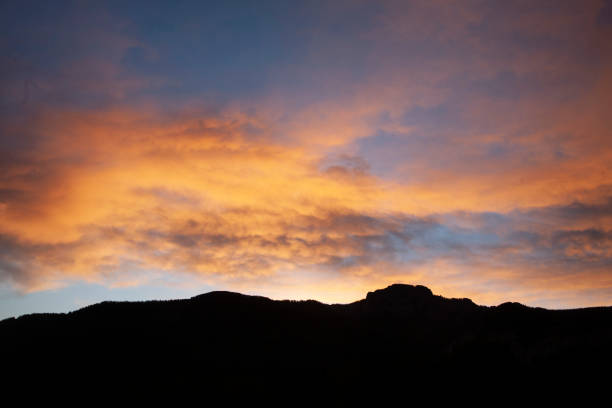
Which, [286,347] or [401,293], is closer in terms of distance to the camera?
[286,347]

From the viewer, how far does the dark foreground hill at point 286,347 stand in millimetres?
32312

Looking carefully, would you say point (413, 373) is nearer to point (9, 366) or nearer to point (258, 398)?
point (258, 398)

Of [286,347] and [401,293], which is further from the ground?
[401,293]

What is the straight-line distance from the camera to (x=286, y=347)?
42.6m

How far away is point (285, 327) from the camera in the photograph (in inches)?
1903

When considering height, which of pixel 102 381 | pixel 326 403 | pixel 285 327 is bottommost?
pixel 326 403

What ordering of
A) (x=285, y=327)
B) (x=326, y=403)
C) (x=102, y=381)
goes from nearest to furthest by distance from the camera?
1. (x=326, y=403)
2. (x=102, y=381)
3. (x=285, y=327)

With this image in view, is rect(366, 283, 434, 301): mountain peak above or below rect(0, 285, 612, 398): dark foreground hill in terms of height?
above

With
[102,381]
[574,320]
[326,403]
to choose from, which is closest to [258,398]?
[326,403]

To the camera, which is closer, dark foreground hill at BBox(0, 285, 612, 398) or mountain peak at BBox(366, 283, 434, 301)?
dark foreground hill at BBox(0, 285, 612, 398)

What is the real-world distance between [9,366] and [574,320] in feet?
185

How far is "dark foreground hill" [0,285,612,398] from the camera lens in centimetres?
3231

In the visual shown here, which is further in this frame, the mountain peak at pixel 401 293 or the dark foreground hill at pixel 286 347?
the mountain peak at pixel 401 293

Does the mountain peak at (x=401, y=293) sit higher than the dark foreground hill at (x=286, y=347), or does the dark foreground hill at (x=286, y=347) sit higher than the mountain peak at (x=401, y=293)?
the mountain peak at (x=401, y=293)
